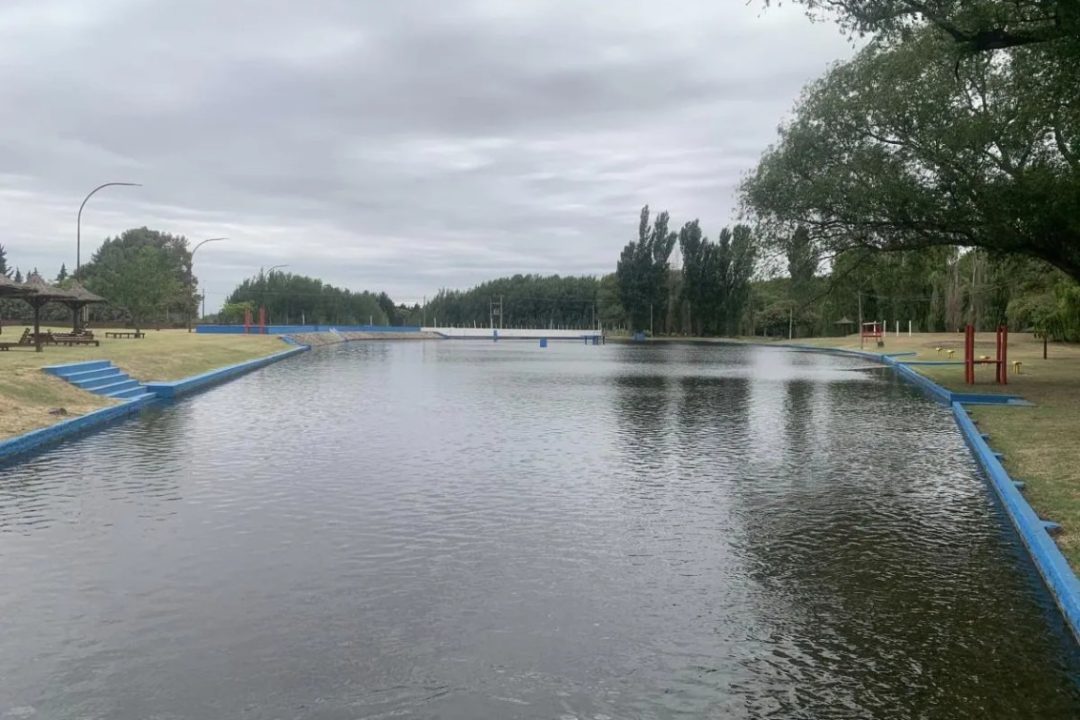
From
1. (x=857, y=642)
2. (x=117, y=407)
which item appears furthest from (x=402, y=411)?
(x=857, y=642)

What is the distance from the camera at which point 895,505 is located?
32.9 feet

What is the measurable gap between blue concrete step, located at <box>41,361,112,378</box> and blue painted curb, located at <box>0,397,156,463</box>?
1788 millimetres

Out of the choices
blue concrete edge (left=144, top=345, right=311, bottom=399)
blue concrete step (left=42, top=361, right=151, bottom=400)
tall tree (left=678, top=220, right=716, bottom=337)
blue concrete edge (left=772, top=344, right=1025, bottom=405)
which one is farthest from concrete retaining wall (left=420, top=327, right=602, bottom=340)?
blue concrete step (left=42, top=361, right=151, bottom=400)

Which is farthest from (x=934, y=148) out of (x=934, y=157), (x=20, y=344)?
(x=20, y=344)

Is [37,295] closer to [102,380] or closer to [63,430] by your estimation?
[102,380]

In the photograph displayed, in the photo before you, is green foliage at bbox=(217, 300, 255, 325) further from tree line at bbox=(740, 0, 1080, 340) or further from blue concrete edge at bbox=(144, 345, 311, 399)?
tree line at bbox=(740, 0, 1080, 340)

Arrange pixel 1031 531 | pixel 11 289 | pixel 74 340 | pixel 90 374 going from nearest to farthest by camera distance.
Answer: pixel 1031 531
pixel 90 374
pixel 11 289
pixel 74 340

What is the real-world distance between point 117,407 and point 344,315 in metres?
103

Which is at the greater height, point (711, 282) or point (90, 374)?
point (711, 282)

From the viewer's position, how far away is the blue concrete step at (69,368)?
2027cm

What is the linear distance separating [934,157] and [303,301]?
10551 centimetres

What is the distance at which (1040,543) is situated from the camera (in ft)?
25.1

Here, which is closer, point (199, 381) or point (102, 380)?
point (102, 380)

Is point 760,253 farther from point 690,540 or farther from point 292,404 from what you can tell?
point 690,540
